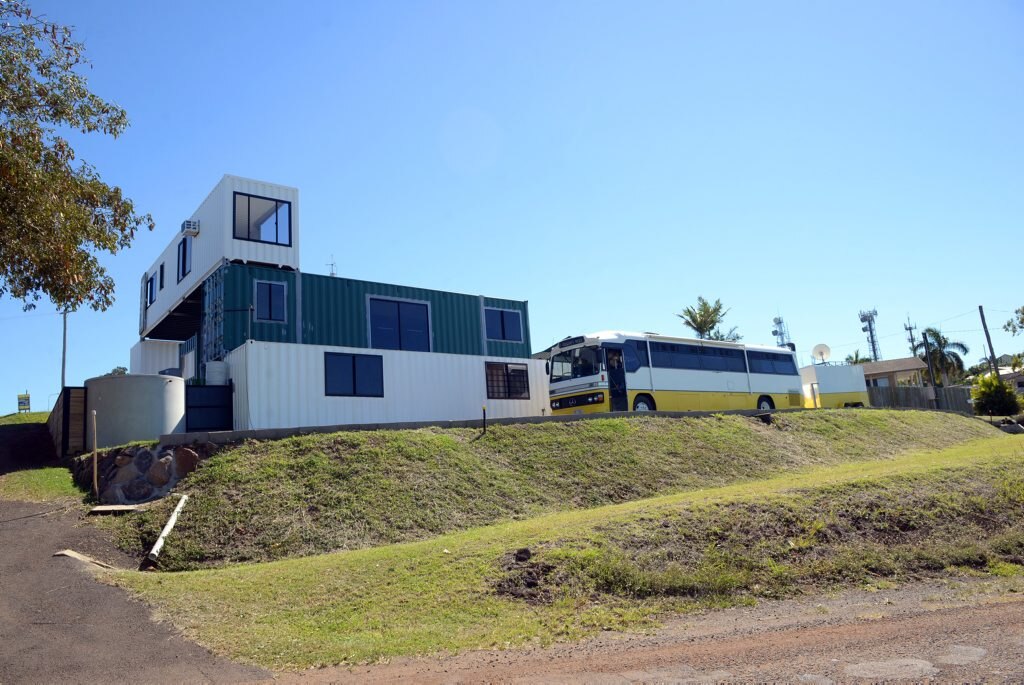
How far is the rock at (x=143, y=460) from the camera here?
14.8m

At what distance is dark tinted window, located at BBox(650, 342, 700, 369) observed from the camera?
88.6ft

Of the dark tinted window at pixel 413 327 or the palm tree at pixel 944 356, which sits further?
the palm tree at pixel 944 356

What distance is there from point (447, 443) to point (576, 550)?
868 cm

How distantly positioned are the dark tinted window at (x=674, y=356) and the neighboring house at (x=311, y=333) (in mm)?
4355

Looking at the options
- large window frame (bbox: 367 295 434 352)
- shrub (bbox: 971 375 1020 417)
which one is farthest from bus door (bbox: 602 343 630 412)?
shrub (bbox: 971 375 1020 417)

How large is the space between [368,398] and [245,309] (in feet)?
14.5

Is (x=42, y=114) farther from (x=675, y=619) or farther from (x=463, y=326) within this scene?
(x=463, y=326)

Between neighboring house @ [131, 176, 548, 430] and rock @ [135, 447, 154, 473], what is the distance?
4291 millimetres

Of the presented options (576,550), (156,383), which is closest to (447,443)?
(156,383)

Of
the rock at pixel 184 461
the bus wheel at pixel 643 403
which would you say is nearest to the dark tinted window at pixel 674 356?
the bus wheel at pixel 643 403

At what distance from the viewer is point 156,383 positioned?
17.9 m

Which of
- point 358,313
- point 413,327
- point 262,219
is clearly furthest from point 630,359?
point 262,219

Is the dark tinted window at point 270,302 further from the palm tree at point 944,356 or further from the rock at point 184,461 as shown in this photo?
the palm tree at point 944,356

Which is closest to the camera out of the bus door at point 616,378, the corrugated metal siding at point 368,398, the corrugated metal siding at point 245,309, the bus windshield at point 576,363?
the corrugated metal siding at point 368,398
